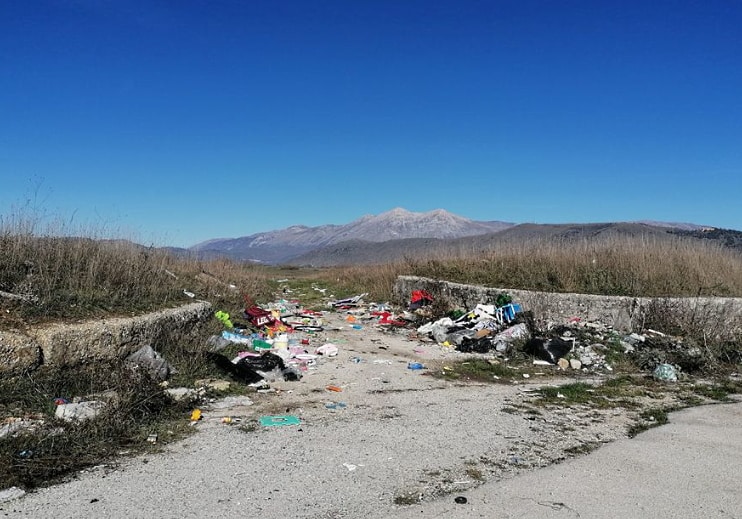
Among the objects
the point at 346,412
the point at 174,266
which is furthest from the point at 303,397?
the point at 174,266

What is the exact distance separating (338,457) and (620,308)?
7493 mm

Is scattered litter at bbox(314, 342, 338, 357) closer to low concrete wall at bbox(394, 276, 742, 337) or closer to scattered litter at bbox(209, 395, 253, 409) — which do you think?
scattered litter at bbox(209, 395, 253, 409)

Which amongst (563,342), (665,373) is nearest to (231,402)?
(563,342)

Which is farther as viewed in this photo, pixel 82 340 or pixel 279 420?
pixel 82 340

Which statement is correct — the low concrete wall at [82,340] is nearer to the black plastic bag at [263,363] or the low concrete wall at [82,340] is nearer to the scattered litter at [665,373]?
the black plastic bag at [263,363]

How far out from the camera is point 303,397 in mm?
5512

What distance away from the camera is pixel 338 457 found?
3785 millimetres

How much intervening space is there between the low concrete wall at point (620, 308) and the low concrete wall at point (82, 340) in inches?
266

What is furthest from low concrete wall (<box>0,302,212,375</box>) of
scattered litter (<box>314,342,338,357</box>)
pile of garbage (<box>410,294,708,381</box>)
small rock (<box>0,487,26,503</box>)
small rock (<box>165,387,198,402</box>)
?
pile of garbage (<box>410,294,708,381</box>)

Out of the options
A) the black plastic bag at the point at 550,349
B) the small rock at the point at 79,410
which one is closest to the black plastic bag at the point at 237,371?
the small rock at the point at 79,410

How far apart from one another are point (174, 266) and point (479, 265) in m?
7.65

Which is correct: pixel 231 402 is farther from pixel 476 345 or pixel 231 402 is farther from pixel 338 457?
Result: pixel 476 345

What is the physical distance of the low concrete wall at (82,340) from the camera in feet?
15.3

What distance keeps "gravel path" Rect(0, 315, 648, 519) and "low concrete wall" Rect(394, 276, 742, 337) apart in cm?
438
